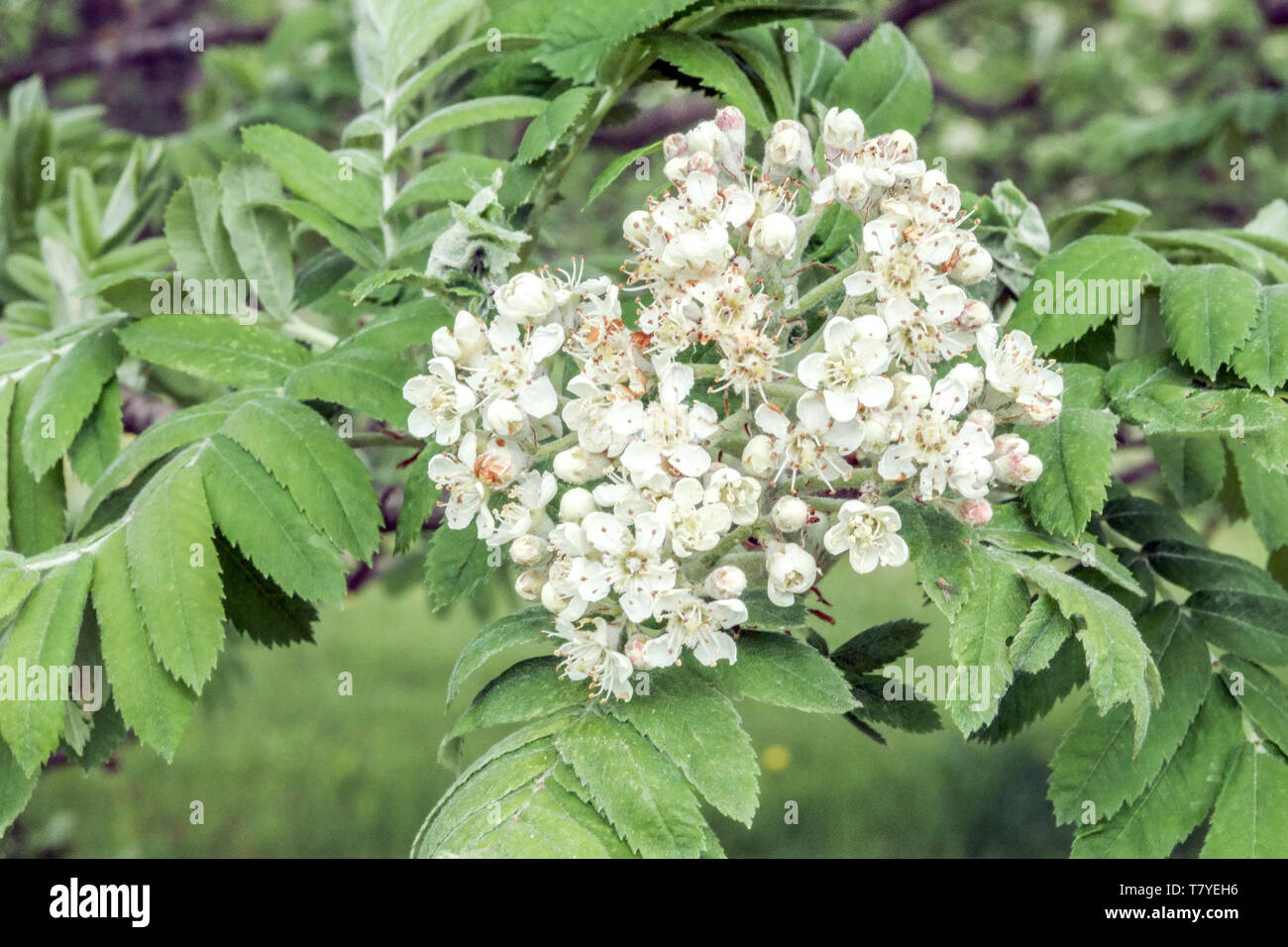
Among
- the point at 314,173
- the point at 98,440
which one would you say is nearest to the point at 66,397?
the point at 98,440

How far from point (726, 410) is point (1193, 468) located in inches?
46.9

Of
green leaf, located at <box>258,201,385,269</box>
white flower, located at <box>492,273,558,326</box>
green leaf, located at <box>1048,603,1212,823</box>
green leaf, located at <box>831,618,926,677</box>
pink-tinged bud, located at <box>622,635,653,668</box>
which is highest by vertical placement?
green leaf, located at <box>258,201,385,269</box>

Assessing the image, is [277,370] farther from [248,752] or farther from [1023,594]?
[248,752]

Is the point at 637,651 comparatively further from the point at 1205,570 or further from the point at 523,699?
the point at 1205,570

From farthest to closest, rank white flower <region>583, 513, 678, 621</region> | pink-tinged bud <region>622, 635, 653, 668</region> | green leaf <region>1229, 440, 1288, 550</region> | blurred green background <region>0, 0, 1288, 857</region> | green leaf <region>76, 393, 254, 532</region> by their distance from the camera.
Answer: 1. blurred green background <region>0, 0, 1288, 857</region>
2. green leaf <region>1229, 440, 1288, 550</region>
3. green leaf <region>76, 393, 254, 532</region>
4. pink-tinged bud <region>622, 635, 653, 668</region>
5. white flower <region>583, 513, 678, 621</region>

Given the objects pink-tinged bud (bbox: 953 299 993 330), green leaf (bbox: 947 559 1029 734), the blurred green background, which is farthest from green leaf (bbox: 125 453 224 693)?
the blurred green background

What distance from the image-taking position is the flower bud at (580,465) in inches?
63.2

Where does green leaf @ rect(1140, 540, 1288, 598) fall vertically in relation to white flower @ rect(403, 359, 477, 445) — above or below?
below

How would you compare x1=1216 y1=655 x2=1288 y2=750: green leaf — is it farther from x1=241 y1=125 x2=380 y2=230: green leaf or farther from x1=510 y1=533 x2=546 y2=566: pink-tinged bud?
x1=241 y1=125 x2=380 y2=230: green leaf

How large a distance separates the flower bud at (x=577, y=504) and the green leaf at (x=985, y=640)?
519 mm

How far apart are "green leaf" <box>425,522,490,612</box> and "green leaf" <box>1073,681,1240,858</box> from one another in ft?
3.43

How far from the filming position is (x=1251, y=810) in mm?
1830

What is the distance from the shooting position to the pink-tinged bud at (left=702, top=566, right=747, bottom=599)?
1.55 meters

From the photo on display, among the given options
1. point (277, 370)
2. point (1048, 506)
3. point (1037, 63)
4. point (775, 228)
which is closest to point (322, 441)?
point (277, 370)
